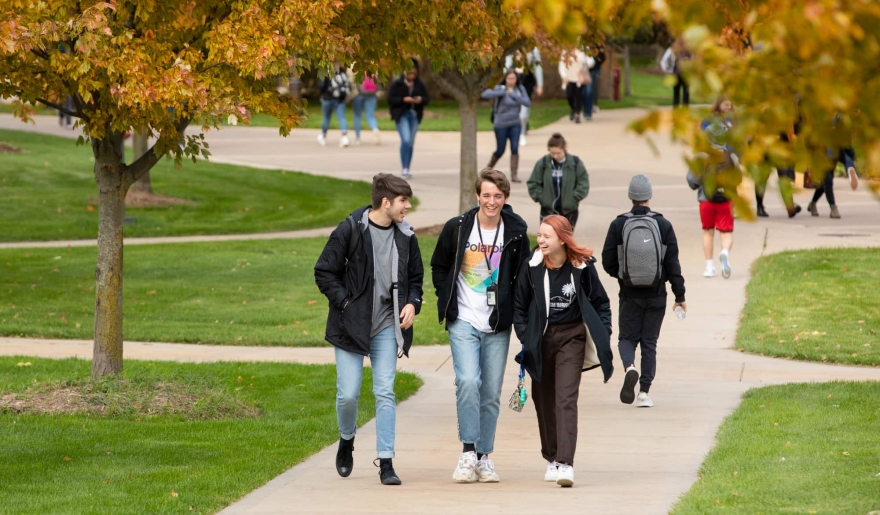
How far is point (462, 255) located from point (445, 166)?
18840mm

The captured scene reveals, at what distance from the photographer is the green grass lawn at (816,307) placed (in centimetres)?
1155

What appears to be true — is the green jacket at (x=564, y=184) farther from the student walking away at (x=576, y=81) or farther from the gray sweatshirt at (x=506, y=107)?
the student walking away at (x=576, y=81)

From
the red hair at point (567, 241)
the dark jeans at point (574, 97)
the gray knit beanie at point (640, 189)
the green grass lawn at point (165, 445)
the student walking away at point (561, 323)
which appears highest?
the dark jeans at point (574, 97)

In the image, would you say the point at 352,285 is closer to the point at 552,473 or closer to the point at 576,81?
the point at 552,473

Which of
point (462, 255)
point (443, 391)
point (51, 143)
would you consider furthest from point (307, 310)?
point (51, 143)

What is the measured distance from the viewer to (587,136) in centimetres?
3047

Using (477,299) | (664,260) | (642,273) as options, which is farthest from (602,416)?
(477,299)

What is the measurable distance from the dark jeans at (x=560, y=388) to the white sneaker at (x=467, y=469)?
0.43 m

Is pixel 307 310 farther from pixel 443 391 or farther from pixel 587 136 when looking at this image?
pixel 587 136

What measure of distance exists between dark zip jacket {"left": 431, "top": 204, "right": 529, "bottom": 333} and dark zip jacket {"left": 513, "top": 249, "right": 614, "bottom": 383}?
0.06 metres

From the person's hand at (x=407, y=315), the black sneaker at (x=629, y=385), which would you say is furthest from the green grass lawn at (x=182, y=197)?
the person's hand at (x=407, y=315)

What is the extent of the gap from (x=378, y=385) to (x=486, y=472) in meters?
0.78

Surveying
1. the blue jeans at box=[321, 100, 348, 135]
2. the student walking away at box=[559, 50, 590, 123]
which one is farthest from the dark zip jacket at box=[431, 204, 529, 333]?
the student walking away at box=[559, 50, 590, 123]

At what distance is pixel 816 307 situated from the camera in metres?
13.2
